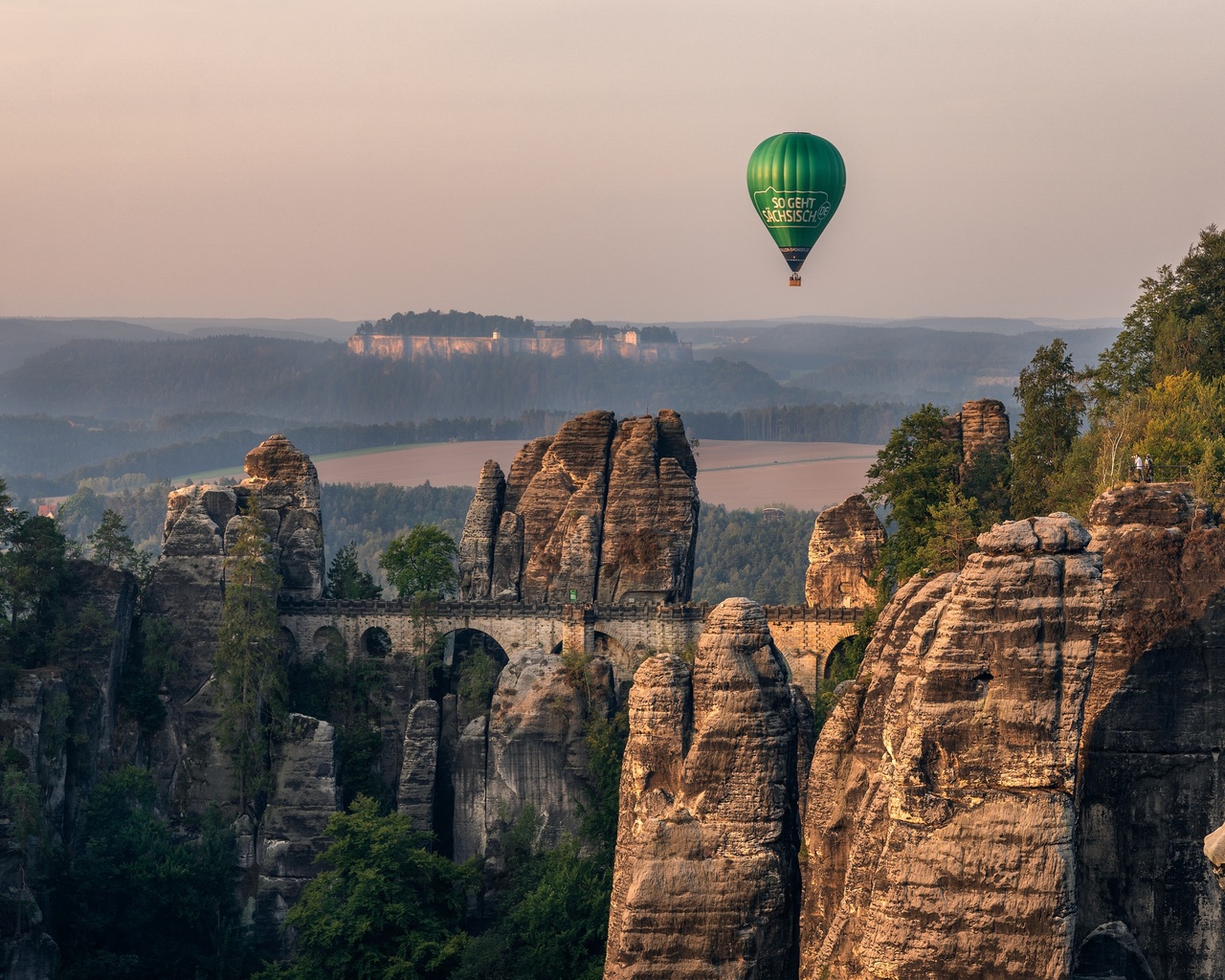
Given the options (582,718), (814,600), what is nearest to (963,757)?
(582,718)

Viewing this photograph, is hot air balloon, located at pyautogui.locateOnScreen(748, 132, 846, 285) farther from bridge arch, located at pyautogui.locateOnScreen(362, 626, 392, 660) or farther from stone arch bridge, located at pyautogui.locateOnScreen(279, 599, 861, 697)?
bridge arch, located at pyautogui.locateOnScreen(362, 626, 392, 660)

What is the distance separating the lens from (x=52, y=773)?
56.2 metres

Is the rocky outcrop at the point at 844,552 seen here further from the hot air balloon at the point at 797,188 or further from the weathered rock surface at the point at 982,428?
the hot air balloon at the point at 797,188

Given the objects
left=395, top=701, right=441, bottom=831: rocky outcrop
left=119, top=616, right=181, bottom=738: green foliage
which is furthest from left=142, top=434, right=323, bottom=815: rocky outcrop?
left=395, top=701, right=441, bottom=831: rocky outcrop

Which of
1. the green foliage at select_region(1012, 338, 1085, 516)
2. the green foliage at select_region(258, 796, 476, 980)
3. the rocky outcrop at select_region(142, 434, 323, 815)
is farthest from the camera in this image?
the rocky outcrop at select_region(142, 434, 323, 815)

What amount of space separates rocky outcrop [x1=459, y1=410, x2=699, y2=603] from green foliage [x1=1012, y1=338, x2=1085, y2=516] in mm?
10864

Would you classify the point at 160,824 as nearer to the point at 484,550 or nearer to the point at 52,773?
the point at 52,773

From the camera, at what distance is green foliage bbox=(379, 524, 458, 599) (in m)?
69.4

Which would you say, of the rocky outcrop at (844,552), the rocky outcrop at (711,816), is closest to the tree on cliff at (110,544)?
the rocky outcrop at (844,552)

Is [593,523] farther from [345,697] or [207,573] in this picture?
[207,573]

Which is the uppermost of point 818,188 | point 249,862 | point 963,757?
point 818,188

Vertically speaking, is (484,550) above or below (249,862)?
above

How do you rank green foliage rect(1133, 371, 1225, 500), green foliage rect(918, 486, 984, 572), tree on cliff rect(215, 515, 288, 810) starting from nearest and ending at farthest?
1. green foliage rect(1133, 371, 1225, 500)
2. green foliage rect(918, 486, 984, 572)
3. tree on cliff rect(215, 515, 288, 810)

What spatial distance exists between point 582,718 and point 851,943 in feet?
110
